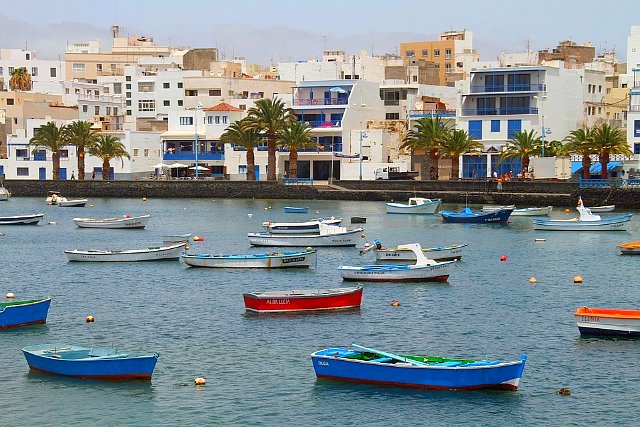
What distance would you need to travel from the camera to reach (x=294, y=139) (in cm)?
13625

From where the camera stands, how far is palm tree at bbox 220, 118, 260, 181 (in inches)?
5418

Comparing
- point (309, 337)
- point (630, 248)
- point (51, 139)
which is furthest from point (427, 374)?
point (51, 139)

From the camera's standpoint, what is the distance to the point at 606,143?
119 metres

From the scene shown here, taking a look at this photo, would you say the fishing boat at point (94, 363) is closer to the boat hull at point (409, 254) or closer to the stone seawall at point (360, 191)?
the boat hull at point (409, 254)

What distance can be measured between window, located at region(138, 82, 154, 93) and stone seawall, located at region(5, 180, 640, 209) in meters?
38.0

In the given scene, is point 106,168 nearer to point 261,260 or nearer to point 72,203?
point 72,203

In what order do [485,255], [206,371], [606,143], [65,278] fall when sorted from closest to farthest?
1. [206,371]
2. [65,278]
3. [485,255]
4. [606,143]

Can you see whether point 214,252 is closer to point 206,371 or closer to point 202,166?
point 206,371

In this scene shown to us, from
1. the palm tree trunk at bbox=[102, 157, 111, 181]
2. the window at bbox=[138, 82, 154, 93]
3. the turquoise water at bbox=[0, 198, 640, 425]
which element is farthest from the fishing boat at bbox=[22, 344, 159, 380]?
the window at bbox=[138, 82, 154, 93]

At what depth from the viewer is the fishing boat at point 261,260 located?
7006 cm

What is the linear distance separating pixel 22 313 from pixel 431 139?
3372 inches

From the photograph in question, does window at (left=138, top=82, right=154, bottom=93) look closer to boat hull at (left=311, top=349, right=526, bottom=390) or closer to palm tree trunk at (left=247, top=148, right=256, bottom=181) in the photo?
palm tree trunk at (left=247, top=148, right=256, bottom=181)

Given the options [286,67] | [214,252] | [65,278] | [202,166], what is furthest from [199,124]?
[65,278]

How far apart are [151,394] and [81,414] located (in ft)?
9.37
